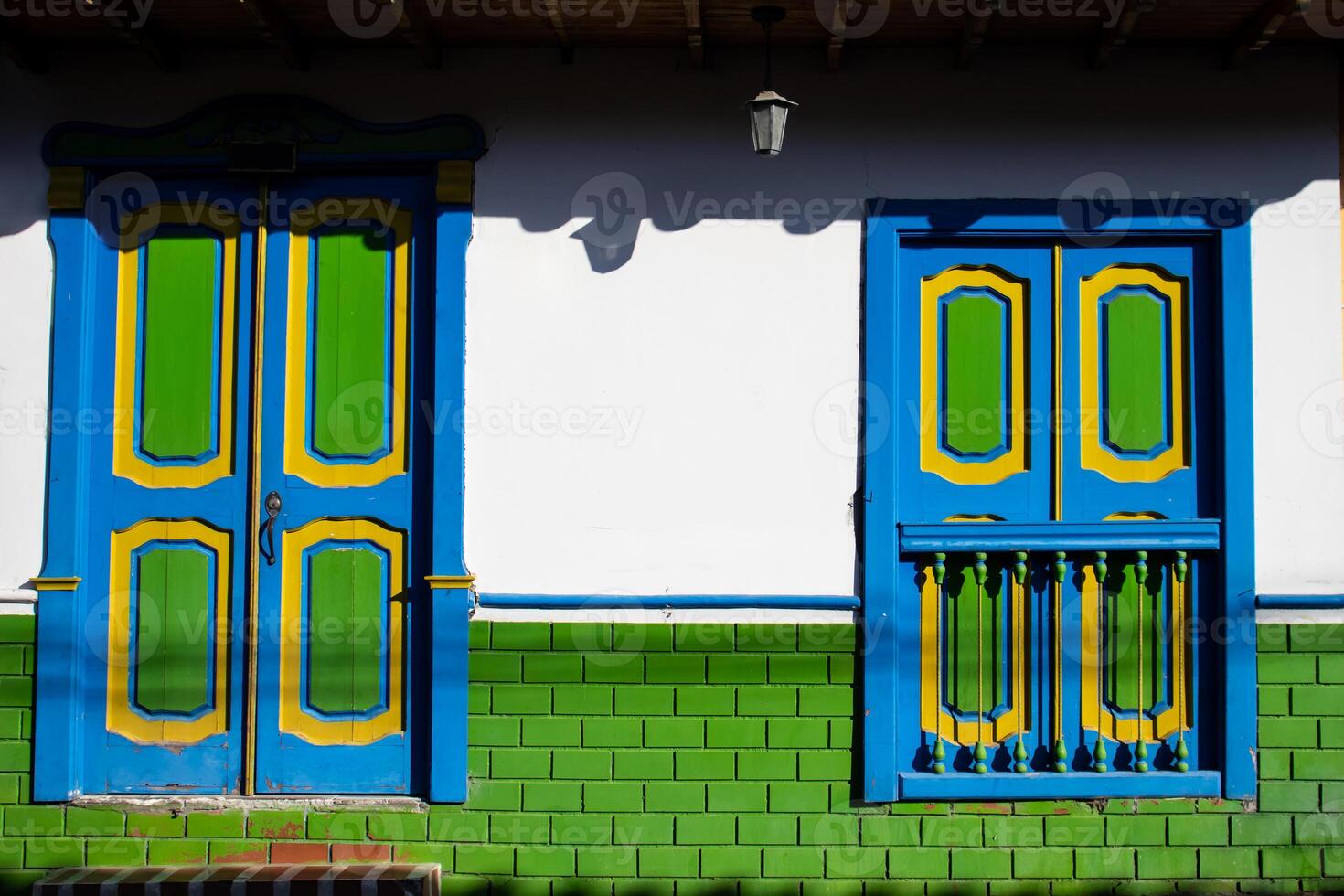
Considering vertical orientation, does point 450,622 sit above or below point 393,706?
above

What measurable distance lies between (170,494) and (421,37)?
2.09m

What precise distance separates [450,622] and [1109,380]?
2.84 m

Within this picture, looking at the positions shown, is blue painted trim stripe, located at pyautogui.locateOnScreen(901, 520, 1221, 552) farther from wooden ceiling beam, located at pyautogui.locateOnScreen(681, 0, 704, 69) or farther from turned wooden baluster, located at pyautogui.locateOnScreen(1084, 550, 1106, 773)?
wooden ceiling beam, located at pyautogui.locateOnScreen(681, 0, 704, 69)

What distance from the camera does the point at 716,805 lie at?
459 centimetres

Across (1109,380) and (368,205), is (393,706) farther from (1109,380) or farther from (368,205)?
(1109,380)

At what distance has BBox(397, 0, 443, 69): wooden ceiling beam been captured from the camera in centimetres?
430

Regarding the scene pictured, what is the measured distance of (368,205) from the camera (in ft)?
15.4

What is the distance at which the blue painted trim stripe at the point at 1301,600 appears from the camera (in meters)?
4.57

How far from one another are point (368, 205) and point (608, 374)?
1.21 meters

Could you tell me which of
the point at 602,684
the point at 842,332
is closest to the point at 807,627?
the point at 602,684

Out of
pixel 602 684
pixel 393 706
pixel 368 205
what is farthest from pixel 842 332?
pixel 393 706

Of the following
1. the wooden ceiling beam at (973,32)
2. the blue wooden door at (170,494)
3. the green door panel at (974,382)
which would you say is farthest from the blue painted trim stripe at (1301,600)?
the blue wooden door at (170,494)

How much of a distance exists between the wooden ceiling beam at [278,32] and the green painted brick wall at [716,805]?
7.83 ft

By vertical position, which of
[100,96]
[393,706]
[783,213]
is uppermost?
[100,96]
